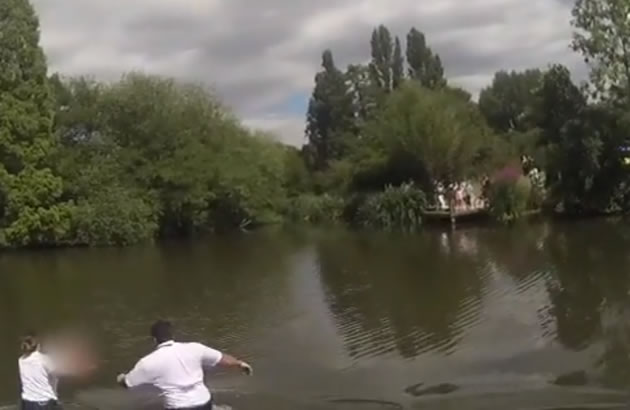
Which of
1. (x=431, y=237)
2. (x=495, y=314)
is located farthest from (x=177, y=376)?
(x=431, y=237)

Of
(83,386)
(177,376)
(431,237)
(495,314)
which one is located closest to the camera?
(177,376)

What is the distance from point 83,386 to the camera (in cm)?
1761

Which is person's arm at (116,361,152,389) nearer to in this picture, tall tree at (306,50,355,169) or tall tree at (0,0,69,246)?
tall tree at (0,0,69,246)

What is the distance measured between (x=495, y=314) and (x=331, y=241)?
27.0 metres

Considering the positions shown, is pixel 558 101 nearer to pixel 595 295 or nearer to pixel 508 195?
pixel 508 195

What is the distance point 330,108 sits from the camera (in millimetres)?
104312

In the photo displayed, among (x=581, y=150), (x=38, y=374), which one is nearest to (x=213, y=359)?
(x=38, y=374)

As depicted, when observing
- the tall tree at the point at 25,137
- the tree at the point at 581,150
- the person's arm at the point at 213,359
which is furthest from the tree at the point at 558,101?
the person's arm at the point at 213,359

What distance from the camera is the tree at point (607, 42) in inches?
2045

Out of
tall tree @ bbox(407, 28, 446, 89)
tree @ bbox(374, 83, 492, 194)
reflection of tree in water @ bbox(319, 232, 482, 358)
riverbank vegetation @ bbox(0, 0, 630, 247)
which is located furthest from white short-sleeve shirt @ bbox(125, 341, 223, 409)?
tall tree @ bbox(407, 28, 446, 89)

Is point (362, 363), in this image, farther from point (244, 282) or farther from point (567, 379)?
point (244, 282)

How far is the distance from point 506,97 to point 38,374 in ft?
315

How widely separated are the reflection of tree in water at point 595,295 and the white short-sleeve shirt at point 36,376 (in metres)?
8.38

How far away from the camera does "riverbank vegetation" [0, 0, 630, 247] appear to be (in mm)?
53312
